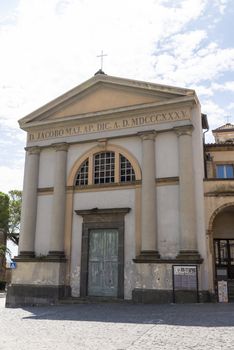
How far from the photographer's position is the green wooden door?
17062 millimetres

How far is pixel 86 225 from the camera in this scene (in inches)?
710

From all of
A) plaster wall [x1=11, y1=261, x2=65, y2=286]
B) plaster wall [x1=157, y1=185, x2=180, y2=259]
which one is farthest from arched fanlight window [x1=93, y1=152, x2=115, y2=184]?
plaster wall [x1=11, y1=261, x2=65, y2=286]

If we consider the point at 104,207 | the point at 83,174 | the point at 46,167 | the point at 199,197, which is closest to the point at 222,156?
the point at 199,197

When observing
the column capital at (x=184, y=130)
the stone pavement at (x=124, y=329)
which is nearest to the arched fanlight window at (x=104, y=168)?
the column capital at (x=184, y=130)

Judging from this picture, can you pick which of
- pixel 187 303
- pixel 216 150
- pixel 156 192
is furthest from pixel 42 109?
pixel 187 303

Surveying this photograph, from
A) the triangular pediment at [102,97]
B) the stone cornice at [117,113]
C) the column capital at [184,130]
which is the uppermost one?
the triangular pediment at [102,97]

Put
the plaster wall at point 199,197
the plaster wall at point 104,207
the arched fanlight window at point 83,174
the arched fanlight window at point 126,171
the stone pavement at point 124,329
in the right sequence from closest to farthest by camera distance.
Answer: the stone pavement at point 124,329 < the plaster wall at point 199,197 < the plaster wall at point 104,207 < the arched fanlight window at point 126,171 < the arched fanlight window at point 83,174

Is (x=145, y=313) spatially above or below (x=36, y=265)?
below

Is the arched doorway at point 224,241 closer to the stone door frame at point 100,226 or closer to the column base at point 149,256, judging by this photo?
the column base at point 149,256

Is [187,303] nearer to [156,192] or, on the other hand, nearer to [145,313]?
[145,313]

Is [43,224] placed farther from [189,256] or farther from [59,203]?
[189,256]

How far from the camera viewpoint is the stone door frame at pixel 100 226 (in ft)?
55.7

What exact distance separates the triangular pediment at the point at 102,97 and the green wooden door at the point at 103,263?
19.2 feet

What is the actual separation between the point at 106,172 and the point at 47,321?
27.8ft
